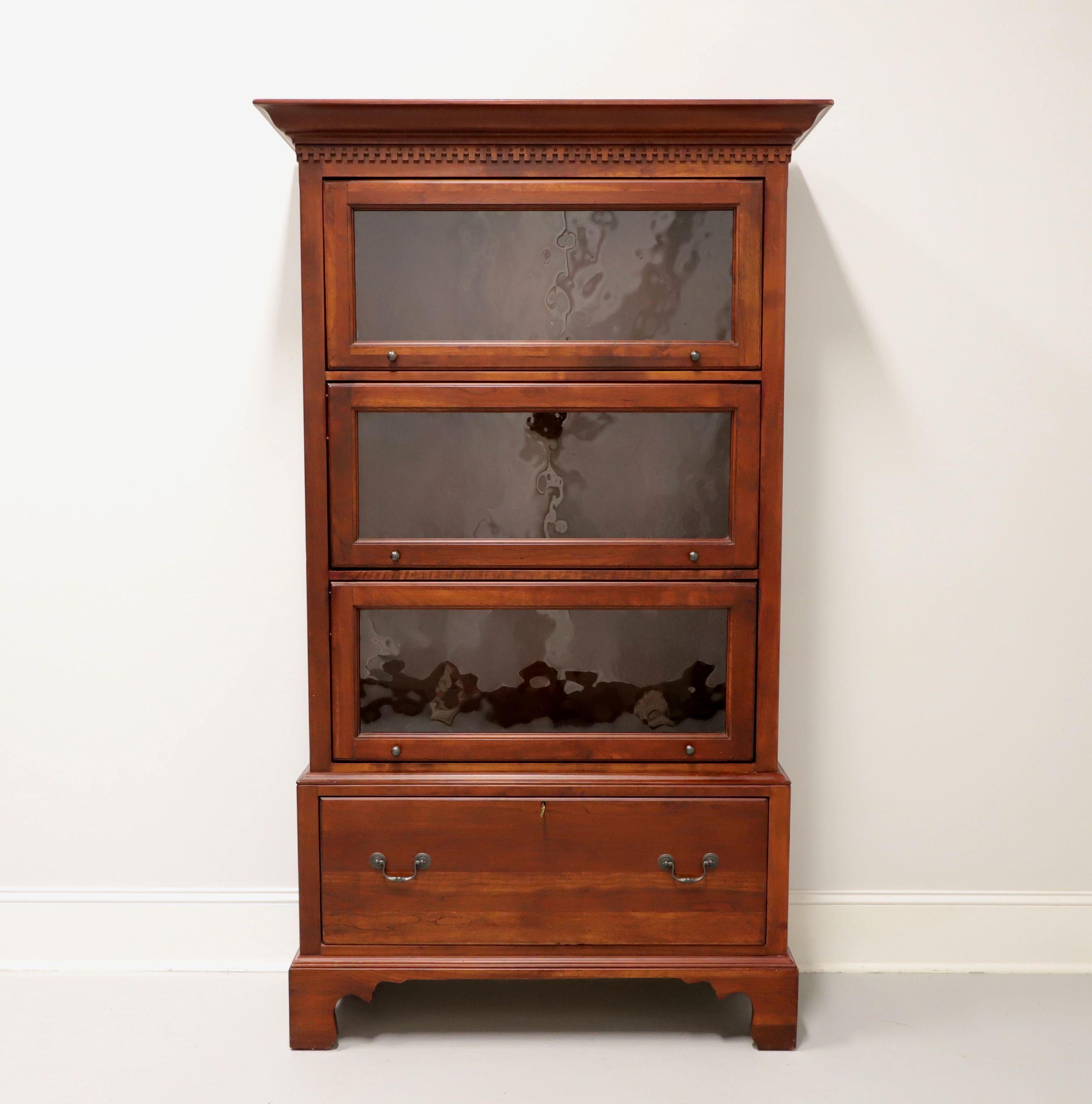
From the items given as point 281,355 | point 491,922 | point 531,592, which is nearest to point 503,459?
point 531,592

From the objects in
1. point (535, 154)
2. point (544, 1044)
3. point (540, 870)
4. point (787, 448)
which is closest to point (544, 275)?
point (535, 154)

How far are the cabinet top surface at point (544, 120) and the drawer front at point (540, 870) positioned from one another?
4.29ft

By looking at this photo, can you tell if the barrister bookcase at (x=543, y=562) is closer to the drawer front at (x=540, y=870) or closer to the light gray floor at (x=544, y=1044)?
the drawer front at (x=540, y=870)

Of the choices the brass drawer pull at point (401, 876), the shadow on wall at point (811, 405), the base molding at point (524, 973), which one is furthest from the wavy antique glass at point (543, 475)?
the base molding at point (524, 973)

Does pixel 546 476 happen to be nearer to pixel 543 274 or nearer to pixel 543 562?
pixel 543 562

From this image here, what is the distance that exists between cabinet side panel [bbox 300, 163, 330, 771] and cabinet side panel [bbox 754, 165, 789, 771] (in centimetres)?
87

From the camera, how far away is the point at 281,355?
2.25 m

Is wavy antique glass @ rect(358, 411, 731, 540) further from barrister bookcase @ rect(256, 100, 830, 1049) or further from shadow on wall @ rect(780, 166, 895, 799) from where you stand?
shadow on wall @ rect(780, 166, 895, 799)

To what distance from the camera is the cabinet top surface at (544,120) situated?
5.85 ft

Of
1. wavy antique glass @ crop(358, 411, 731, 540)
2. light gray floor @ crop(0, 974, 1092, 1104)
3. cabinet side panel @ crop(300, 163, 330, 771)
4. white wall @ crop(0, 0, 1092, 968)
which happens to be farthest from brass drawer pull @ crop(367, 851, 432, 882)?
wavy antique glass @ crop(358, 411, 731, 540)

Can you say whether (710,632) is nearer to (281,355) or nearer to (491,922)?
(491,922)

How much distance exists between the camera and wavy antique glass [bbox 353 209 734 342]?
1.88 m

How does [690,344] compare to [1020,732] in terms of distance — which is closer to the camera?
[690,344]

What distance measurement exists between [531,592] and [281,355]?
0.87m
